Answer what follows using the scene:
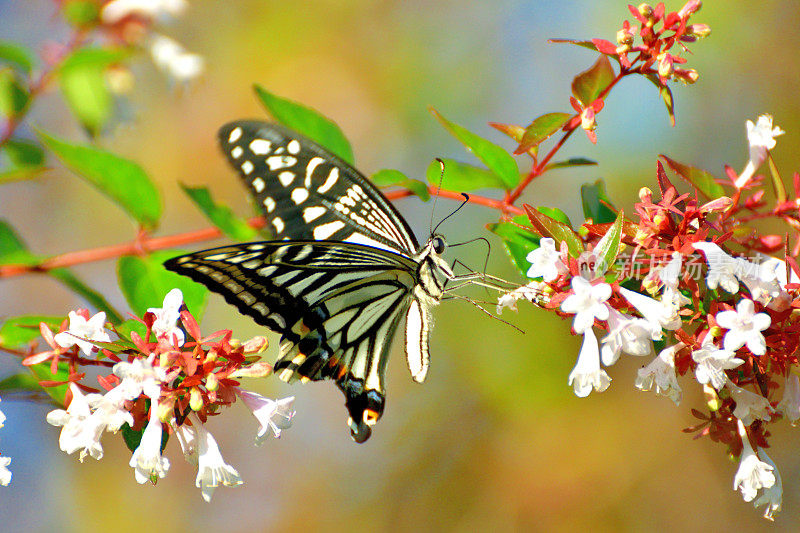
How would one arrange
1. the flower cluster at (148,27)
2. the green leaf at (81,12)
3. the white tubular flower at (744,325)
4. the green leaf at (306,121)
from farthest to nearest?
1. the flower cluster at (148,27)
2. the green leaf at (81,12)
3. the green leaf at (306,121)
4. the white tubular flower at (744,325)

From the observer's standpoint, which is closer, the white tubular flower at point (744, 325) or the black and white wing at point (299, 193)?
the white tubular flower at point (744, 325)

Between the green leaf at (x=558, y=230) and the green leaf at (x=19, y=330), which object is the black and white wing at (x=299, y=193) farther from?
the green leaf at (x=19, y=330)

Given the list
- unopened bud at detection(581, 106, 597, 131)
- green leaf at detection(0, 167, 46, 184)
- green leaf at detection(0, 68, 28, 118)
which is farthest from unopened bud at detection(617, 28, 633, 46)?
green leaf at detection(0, 68, 28, 118)

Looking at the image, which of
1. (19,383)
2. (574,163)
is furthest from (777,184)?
(19,383)

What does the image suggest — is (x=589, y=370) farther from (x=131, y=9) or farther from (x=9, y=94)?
(x=131, y=9)

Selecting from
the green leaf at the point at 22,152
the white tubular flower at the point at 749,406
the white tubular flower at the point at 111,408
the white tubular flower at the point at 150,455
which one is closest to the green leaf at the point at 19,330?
the white tubular flower at the point at 111,408

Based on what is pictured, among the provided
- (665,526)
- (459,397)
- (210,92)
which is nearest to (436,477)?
(459,397)

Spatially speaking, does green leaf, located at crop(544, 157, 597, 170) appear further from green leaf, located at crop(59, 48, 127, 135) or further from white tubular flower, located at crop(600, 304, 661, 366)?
green leaf, located at crop(59, 48, 127, 135)

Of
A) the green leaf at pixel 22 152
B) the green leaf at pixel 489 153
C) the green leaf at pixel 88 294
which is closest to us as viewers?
the green leaf at pixel 88 294
